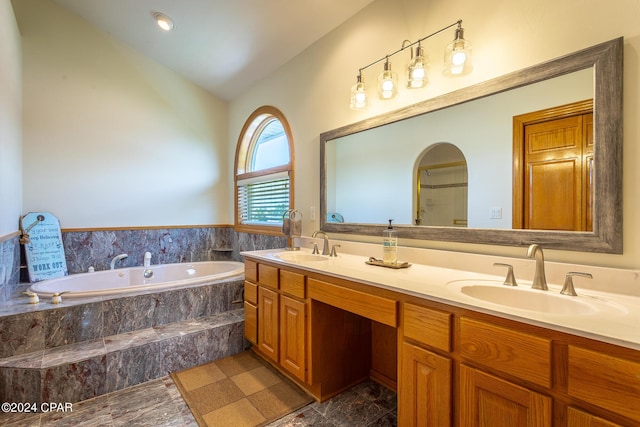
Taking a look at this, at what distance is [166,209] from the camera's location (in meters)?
3.69

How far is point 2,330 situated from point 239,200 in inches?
97.1

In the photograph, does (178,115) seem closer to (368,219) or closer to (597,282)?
(368,219)

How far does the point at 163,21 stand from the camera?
9.45ft

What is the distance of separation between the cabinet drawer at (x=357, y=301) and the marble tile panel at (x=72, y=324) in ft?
5.57

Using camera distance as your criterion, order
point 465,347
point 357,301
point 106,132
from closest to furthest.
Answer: point 465,347
point 357,301
point 106,132

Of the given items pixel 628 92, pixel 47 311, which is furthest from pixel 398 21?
→ pixel 47 311

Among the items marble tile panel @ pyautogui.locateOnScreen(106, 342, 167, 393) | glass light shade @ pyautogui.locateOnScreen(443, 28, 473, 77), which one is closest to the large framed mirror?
glass light shade @ pyautogui.locateOnScreen(443, 28, 473, 77)

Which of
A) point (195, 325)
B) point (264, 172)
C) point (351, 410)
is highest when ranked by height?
point (264, 172)

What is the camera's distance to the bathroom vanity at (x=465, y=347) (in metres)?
0.83

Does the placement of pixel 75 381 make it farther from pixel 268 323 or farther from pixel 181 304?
pixel 268 323

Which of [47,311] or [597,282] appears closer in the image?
[597,282]

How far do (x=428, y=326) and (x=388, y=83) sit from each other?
1.54 metres

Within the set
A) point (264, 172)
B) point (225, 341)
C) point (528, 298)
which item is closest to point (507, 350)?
point (528, 298)

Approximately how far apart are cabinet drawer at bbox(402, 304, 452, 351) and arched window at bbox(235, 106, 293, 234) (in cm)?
197
